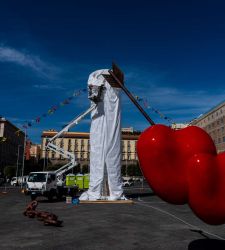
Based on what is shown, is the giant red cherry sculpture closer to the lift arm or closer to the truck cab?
the truck cab

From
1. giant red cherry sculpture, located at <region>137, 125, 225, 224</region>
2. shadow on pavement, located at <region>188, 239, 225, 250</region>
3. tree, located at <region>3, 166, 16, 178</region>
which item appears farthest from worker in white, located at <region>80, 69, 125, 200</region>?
tree, located at <region>3, 166, 16, 178</region>

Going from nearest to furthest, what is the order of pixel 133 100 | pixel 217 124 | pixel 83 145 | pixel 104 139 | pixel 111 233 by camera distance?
→ pixel 133 100, pixel 111 233, pixel 104 139, pixel 217 124, pixel 83 145

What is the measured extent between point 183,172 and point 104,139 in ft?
63.2

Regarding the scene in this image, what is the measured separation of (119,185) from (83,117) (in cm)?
801

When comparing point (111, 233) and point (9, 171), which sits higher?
point (9, 171)

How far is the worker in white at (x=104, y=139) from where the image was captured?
2569cm

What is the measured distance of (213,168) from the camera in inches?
273

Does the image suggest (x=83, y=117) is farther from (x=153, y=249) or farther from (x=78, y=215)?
(x=153, y=249)

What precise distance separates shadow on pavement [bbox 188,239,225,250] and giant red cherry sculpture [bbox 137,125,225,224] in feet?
11.5

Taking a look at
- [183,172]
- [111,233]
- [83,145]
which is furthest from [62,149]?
[83,145]

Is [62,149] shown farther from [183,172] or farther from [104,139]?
[183,172]

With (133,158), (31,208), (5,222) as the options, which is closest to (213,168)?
(5,222)

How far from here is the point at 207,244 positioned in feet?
34.4

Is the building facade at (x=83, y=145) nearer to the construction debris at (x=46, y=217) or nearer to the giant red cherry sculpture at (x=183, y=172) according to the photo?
the construction debris at (x=46, y=217)
